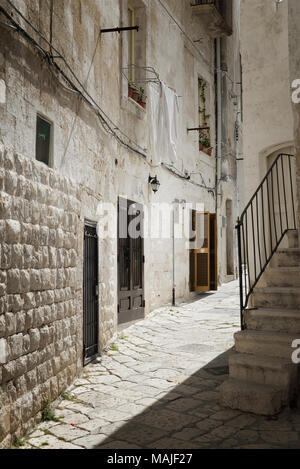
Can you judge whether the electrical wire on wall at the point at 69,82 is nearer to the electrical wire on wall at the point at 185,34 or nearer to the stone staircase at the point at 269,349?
the stone staircase at the point at 269,349

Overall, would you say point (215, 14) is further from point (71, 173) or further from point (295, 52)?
point (71, 173)

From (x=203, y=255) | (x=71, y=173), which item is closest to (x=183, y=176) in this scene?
(x=203, y=255)

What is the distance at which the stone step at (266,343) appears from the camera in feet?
15.7

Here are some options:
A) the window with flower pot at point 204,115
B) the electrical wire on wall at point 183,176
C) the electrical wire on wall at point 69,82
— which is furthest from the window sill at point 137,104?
the window with flower pot at point 204,115

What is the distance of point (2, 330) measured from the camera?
11.7 ft

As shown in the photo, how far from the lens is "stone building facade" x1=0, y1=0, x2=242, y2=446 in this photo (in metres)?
3.87

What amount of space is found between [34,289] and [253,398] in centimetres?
230

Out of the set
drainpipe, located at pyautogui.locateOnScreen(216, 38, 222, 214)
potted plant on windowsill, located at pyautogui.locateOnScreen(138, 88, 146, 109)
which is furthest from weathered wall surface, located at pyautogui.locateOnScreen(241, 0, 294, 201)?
drainpipe, located at pyautogui.locateOnScreen(216, 38, 222, 214)

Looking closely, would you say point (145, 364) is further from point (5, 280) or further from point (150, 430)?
point (5, 280)

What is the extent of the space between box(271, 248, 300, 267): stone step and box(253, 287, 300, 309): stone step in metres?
0.70

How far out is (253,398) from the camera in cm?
429

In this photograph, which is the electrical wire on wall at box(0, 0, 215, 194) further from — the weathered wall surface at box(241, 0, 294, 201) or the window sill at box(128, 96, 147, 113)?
the weathered wall surface at box(241, 0, 294, 201)
